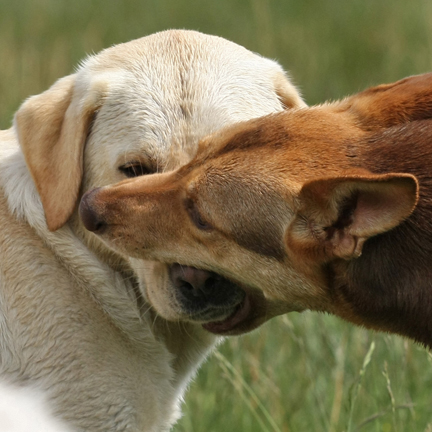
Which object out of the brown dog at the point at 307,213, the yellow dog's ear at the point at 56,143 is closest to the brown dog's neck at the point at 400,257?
the brown dog at the point at 307,213

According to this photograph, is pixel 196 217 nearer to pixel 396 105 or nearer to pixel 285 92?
pixel 396 105

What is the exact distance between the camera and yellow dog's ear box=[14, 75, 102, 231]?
3.65 meters

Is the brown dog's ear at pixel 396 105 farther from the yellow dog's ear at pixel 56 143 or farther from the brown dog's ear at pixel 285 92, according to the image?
the yellow dog's ear at pixel 56 143

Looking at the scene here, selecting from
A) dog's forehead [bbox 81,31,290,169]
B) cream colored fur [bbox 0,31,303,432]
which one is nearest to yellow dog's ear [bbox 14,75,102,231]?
cream colored fur [bbox 0,31,303,432]

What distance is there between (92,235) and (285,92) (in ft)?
3.49

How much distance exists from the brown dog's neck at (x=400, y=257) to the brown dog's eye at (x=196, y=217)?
1.57 feet

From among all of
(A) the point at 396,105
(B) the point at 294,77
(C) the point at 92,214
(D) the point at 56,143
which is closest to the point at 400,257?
(A) the point at 396,105

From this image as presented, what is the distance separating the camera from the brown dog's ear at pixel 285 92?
395 centimetres

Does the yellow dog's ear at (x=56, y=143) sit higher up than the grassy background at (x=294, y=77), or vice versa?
the yellow dog's ear at (x=56, y=143)

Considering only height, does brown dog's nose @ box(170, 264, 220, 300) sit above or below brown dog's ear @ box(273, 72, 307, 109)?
below

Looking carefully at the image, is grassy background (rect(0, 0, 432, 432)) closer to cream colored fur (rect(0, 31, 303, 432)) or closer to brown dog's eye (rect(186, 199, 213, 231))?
cream colored fur (rect(0, 31, 303, 432))

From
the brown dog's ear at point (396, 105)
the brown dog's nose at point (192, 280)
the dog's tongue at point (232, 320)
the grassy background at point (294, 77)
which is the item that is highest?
the brown dog's ear at point (396, 105)

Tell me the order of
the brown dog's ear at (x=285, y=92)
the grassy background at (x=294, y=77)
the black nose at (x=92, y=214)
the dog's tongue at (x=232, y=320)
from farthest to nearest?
1. the grassy background at (x=294, y=77)
2. the brown dog's ear at (x=285, y=92)
3. the dog's tongue at (x=232, y=320)
4. the black nose at (x=92, y=214)

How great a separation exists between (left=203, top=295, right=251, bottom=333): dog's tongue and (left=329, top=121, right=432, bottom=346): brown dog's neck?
46 centimetres
